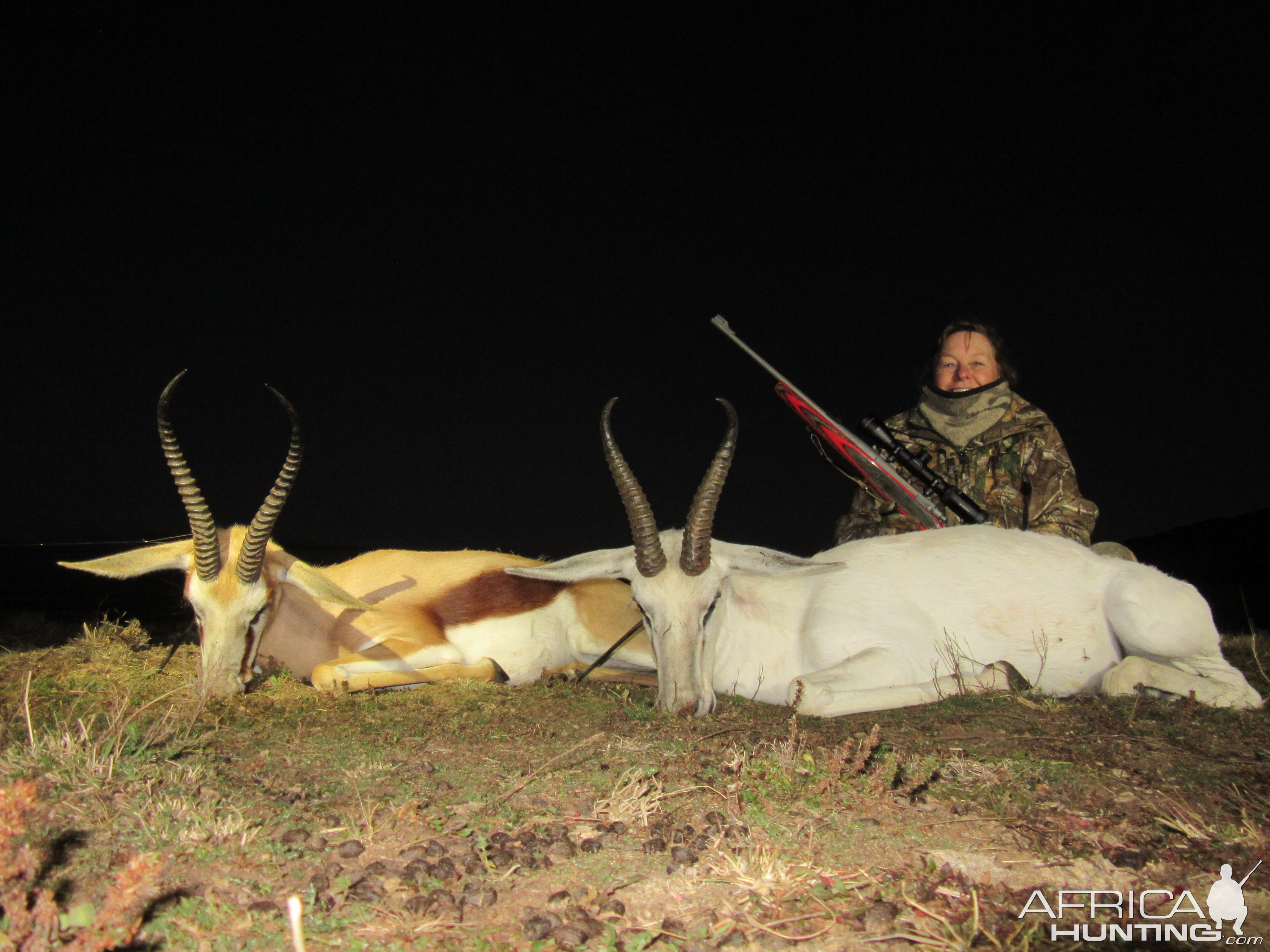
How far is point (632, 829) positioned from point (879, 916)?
789 mm

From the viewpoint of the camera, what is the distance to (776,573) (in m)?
4.93

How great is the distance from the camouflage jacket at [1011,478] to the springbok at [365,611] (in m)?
2.86

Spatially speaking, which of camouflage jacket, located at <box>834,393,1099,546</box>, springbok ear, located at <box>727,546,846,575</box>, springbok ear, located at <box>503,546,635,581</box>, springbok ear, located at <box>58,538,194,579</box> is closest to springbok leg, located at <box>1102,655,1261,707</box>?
springbok ear, located at <box>727,546,846,575</box>

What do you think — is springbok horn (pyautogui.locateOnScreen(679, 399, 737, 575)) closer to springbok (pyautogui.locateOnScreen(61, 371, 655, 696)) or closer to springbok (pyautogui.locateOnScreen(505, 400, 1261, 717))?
springbok (pyautogui.locateOnScreen(505, 400, 1261, 717))

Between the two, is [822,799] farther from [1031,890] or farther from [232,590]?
[232,590]

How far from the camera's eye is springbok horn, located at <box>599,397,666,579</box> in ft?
15.4

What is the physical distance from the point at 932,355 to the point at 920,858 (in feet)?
22.0

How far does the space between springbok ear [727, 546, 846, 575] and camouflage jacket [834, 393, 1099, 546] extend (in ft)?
8.42

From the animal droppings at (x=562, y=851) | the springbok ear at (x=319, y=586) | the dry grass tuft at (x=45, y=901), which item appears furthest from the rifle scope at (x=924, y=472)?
the dry grass tuft at (x=45, y=901)

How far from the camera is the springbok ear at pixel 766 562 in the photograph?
16.2 ft

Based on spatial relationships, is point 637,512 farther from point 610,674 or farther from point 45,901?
point 45,901

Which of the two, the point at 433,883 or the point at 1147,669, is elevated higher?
the point at 433,883

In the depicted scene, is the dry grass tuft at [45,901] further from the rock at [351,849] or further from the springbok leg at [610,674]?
the springbok leg at [610,674]

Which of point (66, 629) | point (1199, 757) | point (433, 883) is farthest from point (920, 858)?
point (66, 629)
